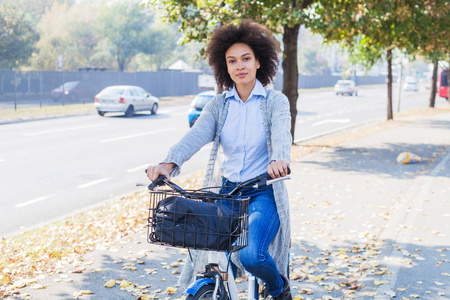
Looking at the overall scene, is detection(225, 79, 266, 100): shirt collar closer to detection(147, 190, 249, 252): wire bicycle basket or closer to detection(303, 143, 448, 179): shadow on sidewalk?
detection(147, 190, 249, 252): wire bicycle basket

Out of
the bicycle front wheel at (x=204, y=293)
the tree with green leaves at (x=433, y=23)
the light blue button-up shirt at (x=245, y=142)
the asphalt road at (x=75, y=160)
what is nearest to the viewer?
the bicycle front wheel at (x=204, y=293)

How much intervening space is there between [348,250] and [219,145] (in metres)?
3.05

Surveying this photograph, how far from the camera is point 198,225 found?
257cm

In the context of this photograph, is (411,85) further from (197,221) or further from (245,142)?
(197,221)

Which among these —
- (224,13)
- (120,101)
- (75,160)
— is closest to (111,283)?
(224,13)

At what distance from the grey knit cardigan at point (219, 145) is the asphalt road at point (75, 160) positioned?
4708 mm

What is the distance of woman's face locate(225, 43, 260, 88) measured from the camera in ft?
11.2

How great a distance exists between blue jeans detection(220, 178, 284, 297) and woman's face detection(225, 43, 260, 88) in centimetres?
60

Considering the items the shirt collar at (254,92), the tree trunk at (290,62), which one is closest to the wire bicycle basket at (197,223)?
the shirt collar at (254,92)

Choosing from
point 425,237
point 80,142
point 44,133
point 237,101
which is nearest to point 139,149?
point 80,142

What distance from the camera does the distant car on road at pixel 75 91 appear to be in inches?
1388

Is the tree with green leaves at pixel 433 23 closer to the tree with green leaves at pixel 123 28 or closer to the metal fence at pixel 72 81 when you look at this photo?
the metal fence at pixel 72 81

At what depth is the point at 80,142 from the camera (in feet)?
53.8

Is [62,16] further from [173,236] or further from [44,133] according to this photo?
[173,236]
